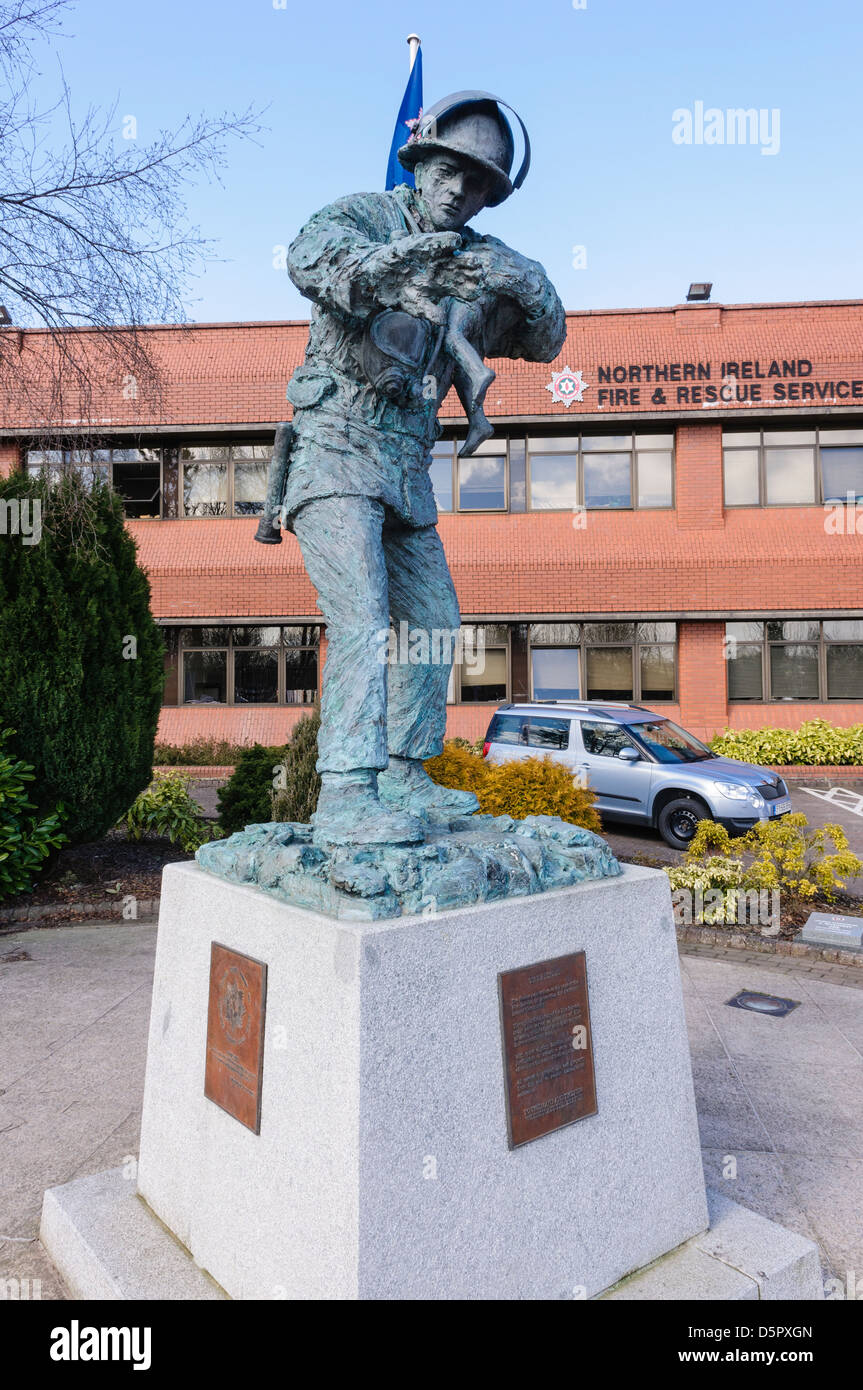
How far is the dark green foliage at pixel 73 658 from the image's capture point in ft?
24.2

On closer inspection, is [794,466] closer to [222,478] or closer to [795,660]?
[795,660]

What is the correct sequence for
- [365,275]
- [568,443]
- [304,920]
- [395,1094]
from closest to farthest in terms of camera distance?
[395,1094]
[304,920]
[365,275]
[568,443]

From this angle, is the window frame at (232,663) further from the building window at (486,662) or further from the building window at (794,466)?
the building window at (794,466)

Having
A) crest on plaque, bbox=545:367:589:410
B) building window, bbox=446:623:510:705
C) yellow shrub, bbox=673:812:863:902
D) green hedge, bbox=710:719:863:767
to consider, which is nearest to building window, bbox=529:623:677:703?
building window, bbox=446:623:510:705

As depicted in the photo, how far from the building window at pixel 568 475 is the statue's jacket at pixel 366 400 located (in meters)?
15.6

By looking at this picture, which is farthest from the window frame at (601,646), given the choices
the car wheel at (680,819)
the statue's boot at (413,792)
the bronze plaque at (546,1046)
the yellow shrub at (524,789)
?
the bronze plaque at (546,1046)

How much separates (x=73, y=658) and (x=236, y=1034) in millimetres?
5721

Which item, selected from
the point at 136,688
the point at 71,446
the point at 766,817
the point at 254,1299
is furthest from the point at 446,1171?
the point at 766,817

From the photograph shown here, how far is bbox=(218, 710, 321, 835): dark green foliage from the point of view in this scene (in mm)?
8102

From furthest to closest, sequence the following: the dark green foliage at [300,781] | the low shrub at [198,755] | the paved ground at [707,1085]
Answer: the low shrub at [198,755] → the dark green foliage at [300,781] → the paved ground at [707,1085]

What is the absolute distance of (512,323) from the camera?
3.11 meters

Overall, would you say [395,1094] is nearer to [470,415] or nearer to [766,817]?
[470,415]

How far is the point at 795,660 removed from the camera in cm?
1856

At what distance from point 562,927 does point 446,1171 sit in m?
0.72
